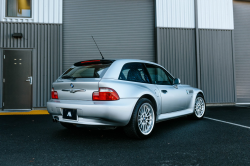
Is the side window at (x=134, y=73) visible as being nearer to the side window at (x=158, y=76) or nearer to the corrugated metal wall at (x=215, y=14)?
the side window at (x=158, y=76)

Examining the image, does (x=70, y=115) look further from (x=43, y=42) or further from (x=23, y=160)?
(x=43, y=42)

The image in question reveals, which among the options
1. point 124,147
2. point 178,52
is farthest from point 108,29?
point 124,147

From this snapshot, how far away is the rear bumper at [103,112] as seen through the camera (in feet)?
10.3

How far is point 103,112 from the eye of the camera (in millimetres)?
3127

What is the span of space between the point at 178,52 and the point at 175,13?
1.79 meters

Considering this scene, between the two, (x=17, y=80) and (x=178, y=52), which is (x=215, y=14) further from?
(x=17, y=80)

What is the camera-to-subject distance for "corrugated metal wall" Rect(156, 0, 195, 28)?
936 cm

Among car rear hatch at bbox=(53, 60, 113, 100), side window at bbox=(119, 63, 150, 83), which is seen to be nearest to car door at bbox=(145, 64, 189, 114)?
side window at bbox=(119, 63, 150, 83)

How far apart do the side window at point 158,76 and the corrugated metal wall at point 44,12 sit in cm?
589

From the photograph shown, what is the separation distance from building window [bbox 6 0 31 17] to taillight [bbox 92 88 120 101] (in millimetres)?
7334

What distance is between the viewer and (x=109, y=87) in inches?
126

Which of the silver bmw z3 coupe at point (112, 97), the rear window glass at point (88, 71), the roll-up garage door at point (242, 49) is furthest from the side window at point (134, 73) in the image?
the roll-up garage door at point (242, 49)

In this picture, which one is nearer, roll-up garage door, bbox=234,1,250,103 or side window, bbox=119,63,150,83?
side window, bbox=119,63,150,83

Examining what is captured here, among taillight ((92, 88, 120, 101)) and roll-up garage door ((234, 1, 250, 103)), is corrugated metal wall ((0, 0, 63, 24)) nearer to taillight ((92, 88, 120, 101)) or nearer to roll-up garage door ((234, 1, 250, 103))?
taillight ((92, 88, 120, 101))
